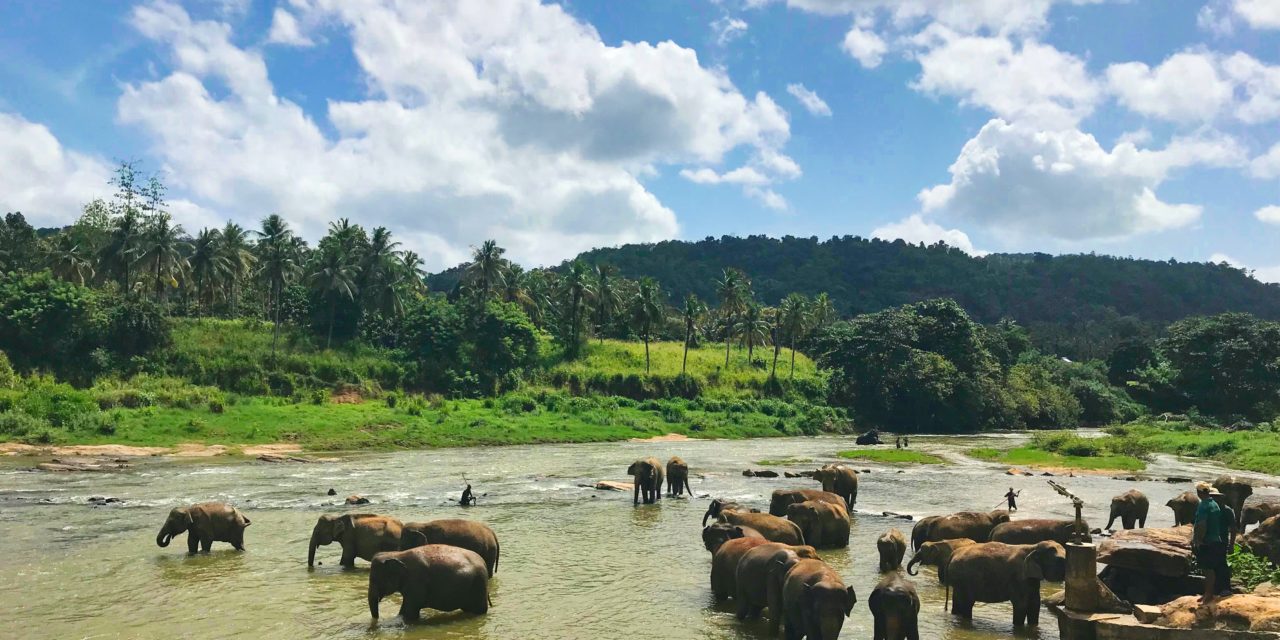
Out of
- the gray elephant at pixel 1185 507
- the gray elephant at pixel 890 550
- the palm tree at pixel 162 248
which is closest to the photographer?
the gray elephant at pixel 890 550

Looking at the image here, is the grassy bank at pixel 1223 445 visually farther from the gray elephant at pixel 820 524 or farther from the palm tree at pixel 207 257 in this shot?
the palm tree at pixel 207 257

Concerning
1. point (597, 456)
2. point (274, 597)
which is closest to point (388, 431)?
point (597, 456)

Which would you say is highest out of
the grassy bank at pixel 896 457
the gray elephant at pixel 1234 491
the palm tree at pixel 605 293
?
the palm tree at pixel 605 293

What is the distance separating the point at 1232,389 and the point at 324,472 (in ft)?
252

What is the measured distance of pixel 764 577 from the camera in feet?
43.4

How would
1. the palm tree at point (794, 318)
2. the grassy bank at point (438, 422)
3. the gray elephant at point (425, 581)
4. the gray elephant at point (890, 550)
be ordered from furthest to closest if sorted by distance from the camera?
the palm tree at point (794, 318) < the grassy bank at point (438, 422) < the gray elephant at point (890, 550) < the gray elephant at point (425, 581)

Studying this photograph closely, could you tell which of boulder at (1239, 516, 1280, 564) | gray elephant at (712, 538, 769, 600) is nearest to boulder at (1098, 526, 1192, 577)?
boulder at (1239, 516, 1280, 564)

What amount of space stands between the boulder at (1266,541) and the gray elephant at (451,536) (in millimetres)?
13472

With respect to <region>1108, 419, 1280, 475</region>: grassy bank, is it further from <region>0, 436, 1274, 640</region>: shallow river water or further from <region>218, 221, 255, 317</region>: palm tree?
<region>218, 221, 255, 317</region>: palm tree

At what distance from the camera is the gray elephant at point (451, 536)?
15836mm

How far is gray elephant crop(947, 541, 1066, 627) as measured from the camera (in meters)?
13.2

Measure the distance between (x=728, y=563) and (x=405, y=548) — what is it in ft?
20.0

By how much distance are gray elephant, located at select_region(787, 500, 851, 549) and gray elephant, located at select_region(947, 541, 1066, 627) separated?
18.9 ft

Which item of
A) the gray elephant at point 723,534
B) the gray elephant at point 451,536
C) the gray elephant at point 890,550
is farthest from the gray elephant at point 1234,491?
the gray elephant at point 451,536
